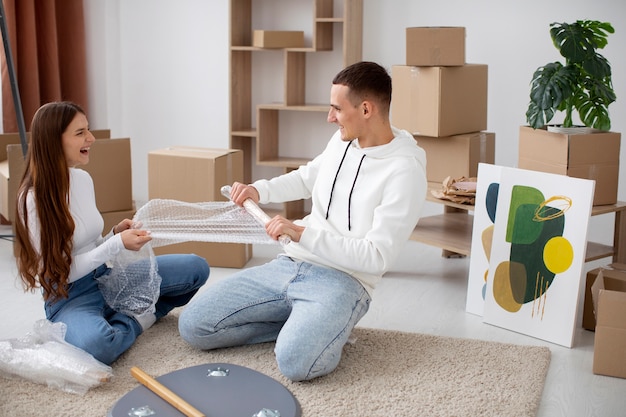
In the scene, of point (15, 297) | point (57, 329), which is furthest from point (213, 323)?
point (15, 297)

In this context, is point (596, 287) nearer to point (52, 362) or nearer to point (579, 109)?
point (579, 109)

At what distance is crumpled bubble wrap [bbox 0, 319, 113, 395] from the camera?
7.79 ft

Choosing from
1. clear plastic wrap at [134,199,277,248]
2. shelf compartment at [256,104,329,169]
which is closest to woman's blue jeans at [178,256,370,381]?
clear plastic wrap at [134,199,277,248]

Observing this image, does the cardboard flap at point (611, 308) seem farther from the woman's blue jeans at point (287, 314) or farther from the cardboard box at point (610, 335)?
the woman's blue jeans at point (287, 314)

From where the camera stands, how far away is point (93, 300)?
2.65 meters

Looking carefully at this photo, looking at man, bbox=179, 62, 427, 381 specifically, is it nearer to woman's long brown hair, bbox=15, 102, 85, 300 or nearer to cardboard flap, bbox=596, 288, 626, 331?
woman's long brown hair, bbox=15, 102, 85, 300

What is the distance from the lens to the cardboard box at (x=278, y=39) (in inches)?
172

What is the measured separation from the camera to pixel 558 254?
283 cm

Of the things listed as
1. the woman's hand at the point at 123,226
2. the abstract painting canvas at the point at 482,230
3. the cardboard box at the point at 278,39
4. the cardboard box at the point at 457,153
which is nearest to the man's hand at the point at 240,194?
the woman's hand at the point at 123,226

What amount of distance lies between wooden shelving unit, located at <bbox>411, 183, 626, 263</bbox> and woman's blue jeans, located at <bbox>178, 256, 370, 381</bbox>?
0.87 m

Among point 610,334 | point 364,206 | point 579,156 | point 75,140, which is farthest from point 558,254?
point 75,140

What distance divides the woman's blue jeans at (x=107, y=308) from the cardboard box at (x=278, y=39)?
5.86 feet

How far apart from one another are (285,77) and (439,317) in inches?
73.6

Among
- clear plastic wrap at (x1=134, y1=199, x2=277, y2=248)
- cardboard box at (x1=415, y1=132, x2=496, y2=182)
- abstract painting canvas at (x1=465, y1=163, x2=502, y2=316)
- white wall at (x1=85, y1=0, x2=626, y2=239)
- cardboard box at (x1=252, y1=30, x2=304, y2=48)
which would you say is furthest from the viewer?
cardboard box at (x1=252, y1=30, x2=304, y2=48)
